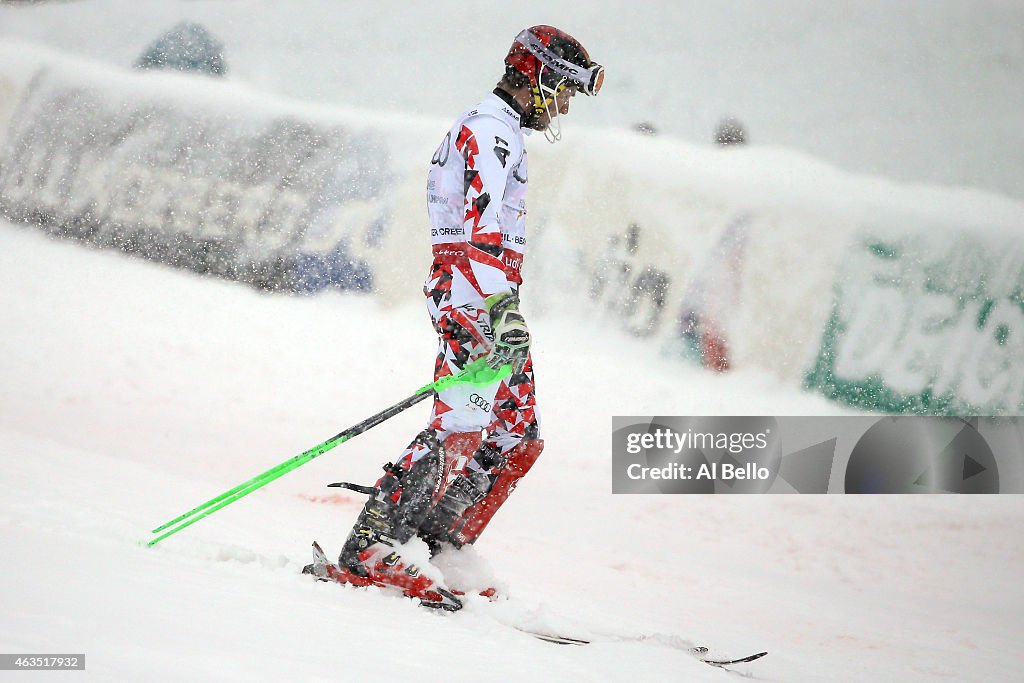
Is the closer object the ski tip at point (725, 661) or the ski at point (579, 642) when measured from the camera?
the ski at point (579, 642)

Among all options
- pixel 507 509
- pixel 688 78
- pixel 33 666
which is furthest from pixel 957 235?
pixel 33 666

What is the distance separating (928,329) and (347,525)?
20.2ft

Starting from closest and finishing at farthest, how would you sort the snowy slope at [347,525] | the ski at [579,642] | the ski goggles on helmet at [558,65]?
the snowy slope at [347,525] < the ski at [579,642] < the ski goggles on helmet at [558,65]

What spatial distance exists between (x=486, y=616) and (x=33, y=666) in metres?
1.14

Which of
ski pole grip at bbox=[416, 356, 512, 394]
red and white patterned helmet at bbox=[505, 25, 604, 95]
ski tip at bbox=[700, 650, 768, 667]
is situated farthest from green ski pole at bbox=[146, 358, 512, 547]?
ski tip at bbox=[700, 650, 768, 667]

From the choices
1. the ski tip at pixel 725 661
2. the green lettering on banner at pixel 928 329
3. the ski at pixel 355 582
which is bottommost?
the ski tip at pixel 725 661

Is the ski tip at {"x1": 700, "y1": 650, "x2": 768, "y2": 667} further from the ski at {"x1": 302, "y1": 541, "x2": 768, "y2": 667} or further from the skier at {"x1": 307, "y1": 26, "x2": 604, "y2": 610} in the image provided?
the skier at {"x1": 307, "y1": 26, "x2": 604, "y2": 610}

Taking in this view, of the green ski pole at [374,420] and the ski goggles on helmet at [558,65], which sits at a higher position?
the ski goggles on helmet at [558,65]

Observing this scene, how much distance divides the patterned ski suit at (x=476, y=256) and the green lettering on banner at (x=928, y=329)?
5.56m

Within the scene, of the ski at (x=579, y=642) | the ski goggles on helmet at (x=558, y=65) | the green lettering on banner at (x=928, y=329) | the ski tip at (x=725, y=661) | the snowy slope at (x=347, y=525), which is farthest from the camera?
the green lettering on banner at (x=928, y=329)

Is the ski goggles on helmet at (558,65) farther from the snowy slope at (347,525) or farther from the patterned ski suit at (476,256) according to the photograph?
the snowy slope at (347,525)

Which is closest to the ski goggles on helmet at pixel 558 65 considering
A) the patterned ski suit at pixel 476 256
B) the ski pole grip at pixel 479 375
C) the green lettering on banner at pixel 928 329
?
the patterned ski suit at pixel 476 256

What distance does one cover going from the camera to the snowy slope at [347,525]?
161 cm

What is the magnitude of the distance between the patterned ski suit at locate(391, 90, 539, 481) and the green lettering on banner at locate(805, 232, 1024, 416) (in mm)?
5558
